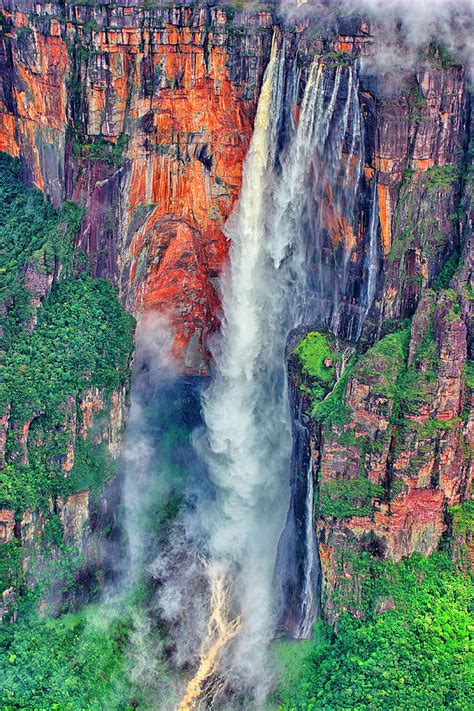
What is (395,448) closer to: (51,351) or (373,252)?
(373,252)

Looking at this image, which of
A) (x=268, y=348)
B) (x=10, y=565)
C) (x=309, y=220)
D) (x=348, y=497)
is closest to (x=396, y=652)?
(x=348, y=497)

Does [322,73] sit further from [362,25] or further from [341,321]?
[341,321]

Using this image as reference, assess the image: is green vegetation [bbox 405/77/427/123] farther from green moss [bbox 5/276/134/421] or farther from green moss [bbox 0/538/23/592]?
green moss [bbox 0/538/23/592]

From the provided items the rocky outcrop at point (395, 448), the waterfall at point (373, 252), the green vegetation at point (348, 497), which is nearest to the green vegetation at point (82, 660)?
the rocky outcrop at point (395, 448)

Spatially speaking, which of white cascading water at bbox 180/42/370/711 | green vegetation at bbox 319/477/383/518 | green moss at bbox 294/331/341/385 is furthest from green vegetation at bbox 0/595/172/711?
green moss at bbox 294/331/341/385

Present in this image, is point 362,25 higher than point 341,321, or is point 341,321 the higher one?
point 362,25

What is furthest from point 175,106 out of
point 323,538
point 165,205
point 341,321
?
point 323,538

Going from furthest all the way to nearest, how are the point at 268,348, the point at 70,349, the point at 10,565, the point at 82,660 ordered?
the point at 268,348 < the point at 70,349 < the point at 82,660 < the point at 10,565
